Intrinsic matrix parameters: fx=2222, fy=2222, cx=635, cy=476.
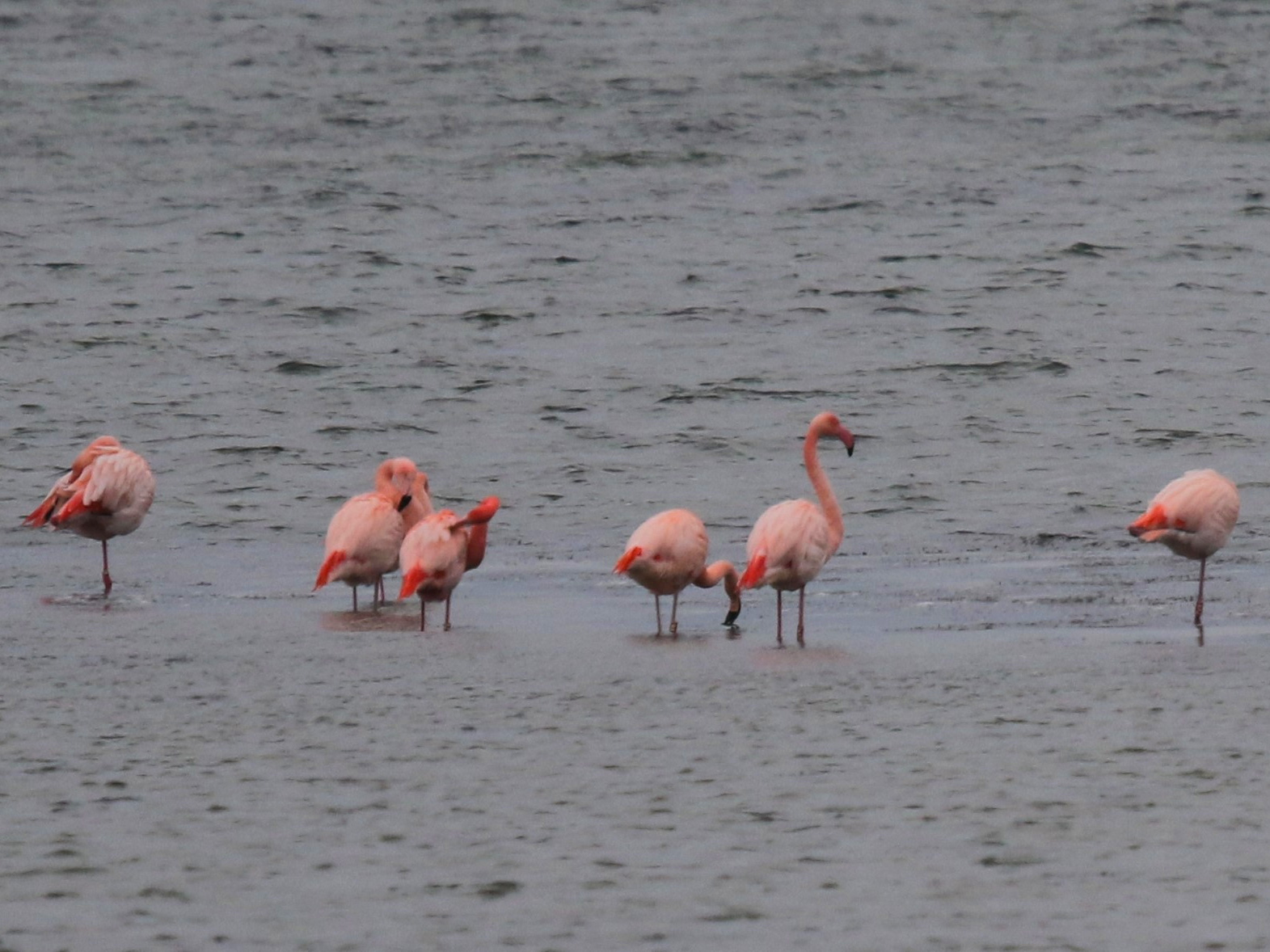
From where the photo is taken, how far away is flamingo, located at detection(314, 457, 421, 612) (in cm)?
1204

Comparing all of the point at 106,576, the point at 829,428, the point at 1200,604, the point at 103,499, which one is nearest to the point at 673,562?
the point at 829,428

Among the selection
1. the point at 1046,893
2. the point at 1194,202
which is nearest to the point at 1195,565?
the point at 1046,893

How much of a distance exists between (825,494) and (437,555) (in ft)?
8.12

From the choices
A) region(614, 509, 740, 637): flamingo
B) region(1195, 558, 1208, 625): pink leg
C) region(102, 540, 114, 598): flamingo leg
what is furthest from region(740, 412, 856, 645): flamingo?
region(102, 540, 114, 598): flamingo leg

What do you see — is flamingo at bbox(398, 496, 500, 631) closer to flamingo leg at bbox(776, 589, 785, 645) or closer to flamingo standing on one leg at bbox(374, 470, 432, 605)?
flamingo standing on one leg at bbox(374, 470, 432, 605)

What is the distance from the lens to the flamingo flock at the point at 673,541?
1135 centimetres

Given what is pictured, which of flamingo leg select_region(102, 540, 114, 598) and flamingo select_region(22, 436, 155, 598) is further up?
flamingo select_region(22, 436, 155, 598)

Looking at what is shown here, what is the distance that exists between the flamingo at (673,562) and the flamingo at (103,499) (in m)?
3.77

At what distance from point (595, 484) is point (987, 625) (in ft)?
22.8

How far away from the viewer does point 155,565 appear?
1427 centimetres

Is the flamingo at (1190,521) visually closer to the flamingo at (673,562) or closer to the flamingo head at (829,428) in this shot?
the flamingo head at (829,428)

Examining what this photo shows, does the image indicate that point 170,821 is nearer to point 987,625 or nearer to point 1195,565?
point 987,625

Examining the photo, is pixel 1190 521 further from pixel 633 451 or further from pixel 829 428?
pixel 633 451

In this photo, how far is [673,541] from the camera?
11.4 metres
